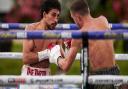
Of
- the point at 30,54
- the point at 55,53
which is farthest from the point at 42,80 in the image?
the point at 30,54

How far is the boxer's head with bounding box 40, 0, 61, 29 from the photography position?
7965 millimetres

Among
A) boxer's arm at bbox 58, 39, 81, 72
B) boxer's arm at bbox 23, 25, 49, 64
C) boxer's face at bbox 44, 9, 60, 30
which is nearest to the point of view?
boxer's arm at bbox 58, 39, 81, 72

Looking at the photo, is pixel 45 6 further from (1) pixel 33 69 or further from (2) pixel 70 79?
(2) pixel 70 79

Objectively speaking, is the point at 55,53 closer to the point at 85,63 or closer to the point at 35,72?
the point at 85,63

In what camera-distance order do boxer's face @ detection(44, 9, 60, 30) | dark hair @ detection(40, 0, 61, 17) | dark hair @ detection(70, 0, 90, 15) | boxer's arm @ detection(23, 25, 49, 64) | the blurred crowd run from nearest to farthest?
1. dark hair @ detection(70, 0, 90, 15)
2. boxer's arm @ detection(23, 25, 49, 64)
3. boxer's face @ detection(44, 9, 60, 30)
4. dark hair @ detection(40, 0, 61, 17)
5. the blurred crowd

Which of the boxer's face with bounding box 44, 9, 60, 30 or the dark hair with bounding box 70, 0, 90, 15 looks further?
the boxer's face with bounding box 44, 9, 60, 30

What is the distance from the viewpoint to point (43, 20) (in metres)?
8.02

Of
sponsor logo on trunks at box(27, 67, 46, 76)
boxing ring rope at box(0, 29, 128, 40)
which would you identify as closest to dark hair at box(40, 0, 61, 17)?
sponsor logo on trunks at box(27, 67, 46, 76)

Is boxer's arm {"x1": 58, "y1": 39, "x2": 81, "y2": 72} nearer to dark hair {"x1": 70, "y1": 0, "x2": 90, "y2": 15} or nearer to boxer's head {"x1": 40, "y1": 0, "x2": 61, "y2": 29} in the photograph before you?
dark hair {"x1": 70, "y1": 0, "x2": 90, "y2": 15}

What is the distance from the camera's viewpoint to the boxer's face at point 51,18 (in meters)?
7.95

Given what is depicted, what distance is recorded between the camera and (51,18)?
8.00m

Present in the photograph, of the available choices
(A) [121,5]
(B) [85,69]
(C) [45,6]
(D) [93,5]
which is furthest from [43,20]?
(A) [121,5]

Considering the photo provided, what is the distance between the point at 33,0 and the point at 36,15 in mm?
427

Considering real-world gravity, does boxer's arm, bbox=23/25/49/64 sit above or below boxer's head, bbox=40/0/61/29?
below
